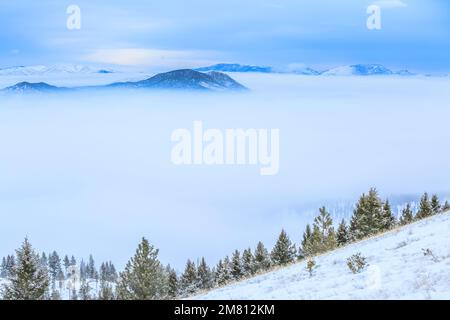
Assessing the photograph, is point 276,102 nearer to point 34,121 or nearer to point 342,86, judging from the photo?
point 342,86

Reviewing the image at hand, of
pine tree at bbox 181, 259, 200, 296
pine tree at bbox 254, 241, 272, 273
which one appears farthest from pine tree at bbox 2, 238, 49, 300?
pine tree at bbox 254, 241, 272, 273

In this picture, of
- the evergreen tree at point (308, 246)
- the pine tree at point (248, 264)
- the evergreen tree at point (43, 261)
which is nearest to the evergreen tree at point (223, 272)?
the pine tree at point (248, 264)

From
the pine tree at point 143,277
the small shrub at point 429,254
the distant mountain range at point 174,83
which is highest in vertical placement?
the distant mountain range at point 174,83

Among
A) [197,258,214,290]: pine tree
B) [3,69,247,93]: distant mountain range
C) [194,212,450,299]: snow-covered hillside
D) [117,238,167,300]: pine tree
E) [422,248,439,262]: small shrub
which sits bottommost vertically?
[197,258,214,290]: pine tree

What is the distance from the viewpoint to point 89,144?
48469 mm

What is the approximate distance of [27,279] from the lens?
11.2 m

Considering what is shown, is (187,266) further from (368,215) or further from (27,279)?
(27,279)

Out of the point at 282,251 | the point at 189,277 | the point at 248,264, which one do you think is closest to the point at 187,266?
the point at 189,277

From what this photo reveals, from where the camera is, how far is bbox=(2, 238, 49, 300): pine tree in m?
9.99

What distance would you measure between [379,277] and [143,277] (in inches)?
264

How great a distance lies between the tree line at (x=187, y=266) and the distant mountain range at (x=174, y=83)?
220 inches

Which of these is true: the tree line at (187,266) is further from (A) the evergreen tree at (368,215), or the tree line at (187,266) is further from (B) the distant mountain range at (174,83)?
(B) the distant mountain range at (174,83)

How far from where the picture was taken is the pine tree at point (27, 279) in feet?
32.8

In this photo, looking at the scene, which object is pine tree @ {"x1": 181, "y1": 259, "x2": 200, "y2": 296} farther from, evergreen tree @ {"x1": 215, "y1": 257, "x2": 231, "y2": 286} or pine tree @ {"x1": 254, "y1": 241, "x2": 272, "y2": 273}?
pine tree @ {"x1": 254, "y1": 241, "x2": 272, "y2": 273}
